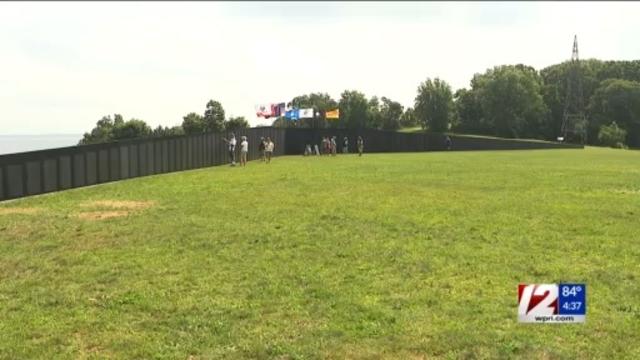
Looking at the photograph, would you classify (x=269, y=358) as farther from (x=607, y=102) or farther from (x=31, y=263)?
(x=607, y=102)

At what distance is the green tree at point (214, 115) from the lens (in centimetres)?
10206

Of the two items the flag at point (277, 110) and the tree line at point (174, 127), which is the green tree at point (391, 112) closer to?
the tree line at point (174, 127)

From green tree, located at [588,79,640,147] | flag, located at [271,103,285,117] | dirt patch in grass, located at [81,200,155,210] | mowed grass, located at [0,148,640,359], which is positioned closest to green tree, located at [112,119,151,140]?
flag, located at [271,103,285,117]

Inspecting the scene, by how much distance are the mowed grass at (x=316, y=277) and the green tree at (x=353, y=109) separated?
105374 mm

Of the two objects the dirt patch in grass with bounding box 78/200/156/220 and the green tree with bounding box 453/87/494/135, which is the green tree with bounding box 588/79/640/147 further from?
the dirt patch in grass with bounding box 78/200/156/220

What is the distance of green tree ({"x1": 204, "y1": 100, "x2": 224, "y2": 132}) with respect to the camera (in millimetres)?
102062

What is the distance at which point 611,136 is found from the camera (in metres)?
99.8

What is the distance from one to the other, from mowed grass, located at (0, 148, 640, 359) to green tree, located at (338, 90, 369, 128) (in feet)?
346

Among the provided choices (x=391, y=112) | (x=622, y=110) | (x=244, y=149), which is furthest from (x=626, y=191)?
(x=391, y=112)

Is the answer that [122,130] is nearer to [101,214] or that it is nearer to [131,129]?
[131,129]

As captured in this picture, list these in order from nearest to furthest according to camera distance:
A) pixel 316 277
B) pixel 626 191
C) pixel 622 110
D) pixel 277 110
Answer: pixel 316 277, pixel 626 191, pixel 277 110, pixel 622 110

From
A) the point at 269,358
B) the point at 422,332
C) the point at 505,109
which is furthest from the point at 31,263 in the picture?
the point at 505,109

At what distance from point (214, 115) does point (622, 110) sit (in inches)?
2537

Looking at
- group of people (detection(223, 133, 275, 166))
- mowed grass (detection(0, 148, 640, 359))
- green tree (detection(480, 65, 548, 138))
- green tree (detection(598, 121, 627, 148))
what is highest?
green tree (detection(480, 65, 548, 138))
